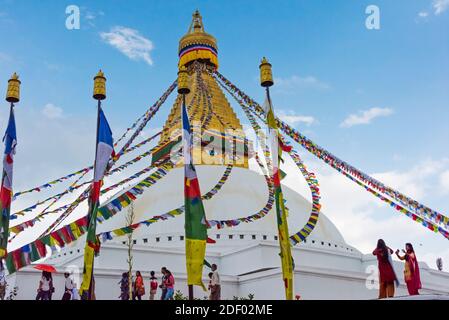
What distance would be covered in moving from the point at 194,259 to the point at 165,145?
8.82 m

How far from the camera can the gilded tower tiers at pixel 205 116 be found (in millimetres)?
20547

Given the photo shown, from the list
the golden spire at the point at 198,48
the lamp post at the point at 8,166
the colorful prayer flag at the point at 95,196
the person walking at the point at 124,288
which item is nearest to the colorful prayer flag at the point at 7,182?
the lamp post at the point at 8,166

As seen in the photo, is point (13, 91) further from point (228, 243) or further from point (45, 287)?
point (228, 243)

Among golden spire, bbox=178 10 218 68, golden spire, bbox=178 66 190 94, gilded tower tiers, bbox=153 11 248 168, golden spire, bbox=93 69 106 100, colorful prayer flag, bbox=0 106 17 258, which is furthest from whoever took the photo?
golden spire, bbox=178 10 218 68

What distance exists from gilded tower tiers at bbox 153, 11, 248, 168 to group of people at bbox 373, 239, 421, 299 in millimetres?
10434

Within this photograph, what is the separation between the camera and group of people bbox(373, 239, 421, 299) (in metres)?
8.59

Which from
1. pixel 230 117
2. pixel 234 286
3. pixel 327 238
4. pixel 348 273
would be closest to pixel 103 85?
pixel 234 286

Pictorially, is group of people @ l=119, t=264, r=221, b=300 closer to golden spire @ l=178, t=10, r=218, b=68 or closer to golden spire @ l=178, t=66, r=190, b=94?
golden spire @ l=178, t=66, r=190, b=94

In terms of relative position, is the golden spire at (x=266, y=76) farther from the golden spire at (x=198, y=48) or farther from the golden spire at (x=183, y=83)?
the golden spire at (x=198, y=48)

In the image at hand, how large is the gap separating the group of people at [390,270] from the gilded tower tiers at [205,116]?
1043cm

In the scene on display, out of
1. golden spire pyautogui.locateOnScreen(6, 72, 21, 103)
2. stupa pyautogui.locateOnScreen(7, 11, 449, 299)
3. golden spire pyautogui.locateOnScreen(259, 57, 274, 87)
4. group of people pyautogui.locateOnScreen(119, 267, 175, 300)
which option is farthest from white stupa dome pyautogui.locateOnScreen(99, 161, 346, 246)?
golden spire pyautogui.locateOnScreen(6, 72, 21, 103)

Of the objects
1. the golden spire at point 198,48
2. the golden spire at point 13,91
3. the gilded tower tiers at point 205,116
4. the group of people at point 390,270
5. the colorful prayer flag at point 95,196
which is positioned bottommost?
the group of people at point 390,270

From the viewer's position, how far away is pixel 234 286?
46.0 ft
